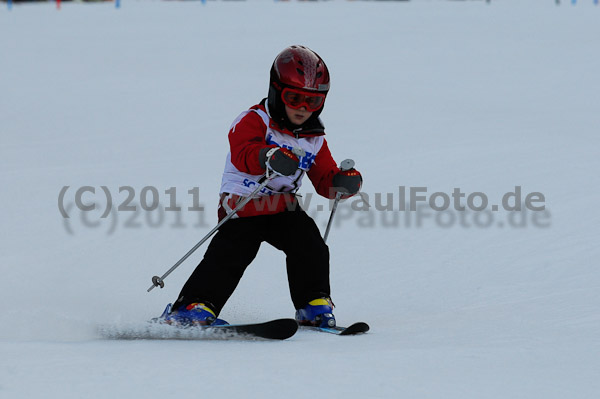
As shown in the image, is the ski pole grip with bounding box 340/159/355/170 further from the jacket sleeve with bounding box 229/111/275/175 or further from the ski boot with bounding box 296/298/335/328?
the ski boot with bounding box 296/298/335/328

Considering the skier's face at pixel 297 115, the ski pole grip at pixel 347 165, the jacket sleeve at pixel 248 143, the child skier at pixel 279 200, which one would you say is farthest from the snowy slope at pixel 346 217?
the skier's face at pixel 297 115

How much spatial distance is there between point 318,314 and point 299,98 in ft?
3.46

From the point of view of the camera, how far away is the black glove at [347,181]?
3939 millimetres

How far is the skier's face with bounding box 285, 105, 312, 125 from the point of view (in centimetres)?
382

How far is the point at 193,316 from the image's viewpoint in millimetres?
3639

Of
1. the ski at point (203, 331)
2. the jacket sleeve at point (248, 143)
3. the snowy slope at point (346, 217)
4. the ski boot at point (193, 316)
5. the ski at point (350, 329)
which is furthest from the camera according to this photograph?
the jacket sleeve at point (248, 143)

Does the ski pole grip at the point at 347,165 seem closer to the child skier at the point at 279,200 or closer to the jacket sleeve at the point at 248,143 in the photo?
the child skier at the point at 279,200

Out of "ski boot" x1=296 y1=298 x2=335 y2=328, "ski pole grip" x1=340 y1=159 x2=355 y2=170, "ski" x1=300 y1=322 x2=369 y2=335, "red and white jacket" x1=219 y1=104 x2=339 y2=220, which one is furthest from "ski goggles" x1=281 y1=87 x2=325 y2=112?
"ski" x1=300 y1=322 x2=369 y2=335

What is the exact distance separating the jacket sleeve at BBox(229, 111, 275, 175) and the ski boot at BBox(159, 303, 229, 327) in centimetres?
70

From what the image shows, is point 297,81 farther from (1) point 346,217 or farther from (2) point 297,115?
(1) point 346,217

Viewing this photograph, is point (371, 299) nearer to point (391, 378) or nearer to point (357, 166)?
point (391, 378)

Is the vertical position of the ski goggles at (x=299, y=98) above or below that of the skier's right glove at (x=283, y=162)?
above

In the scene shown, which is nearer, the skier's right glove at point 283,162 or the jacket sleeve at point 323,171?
the skier's right glove at point 283,162

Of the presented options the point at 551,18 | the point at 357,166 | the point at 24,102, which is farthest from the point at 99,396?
the point at 551,18
